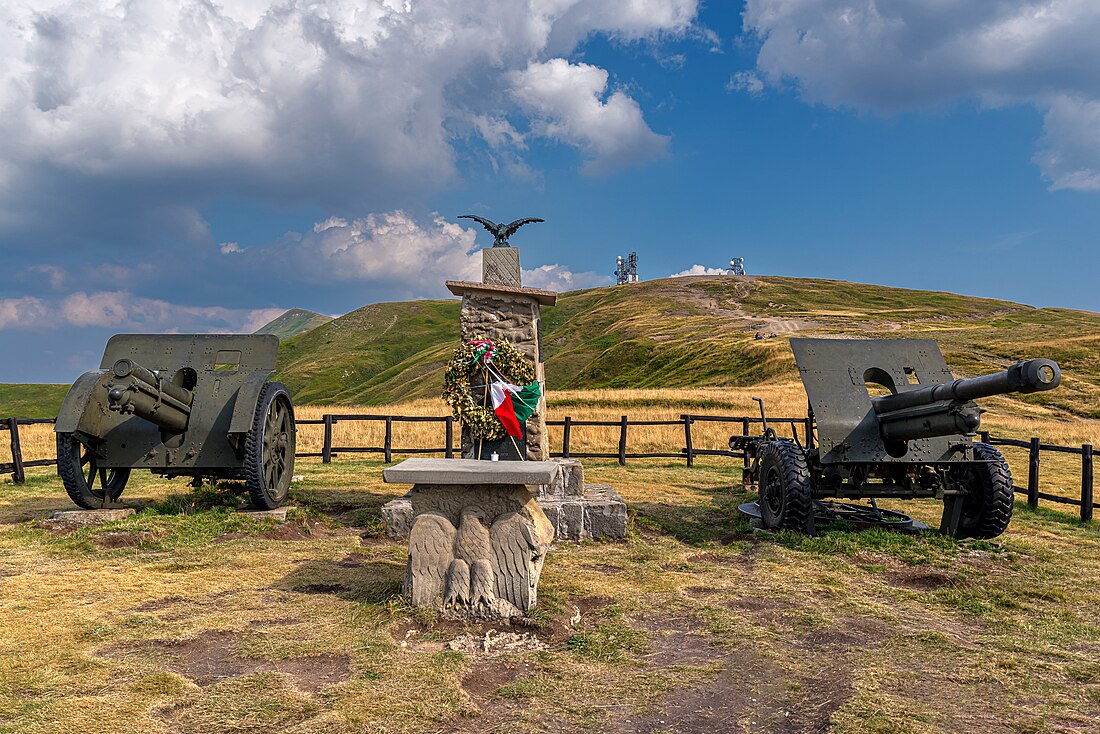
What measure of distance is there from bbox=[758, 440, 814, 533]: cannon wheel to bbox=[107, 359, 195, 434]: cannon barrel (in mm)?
7440

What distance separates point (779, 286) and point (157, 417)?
105508 mm

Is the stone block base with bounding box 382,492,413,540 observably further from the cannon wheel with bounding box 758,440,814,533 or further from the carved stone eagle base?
the cannon wheel with bounding box 758,440,814,533

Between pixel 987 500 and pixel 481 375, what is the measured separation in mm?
6257

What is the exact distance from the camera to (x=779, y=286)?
346 ft

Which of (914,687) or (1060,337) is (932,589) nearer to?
(914,687)

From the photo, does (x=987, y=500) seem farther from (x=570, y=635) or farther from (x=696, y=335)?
(x=696, y=335)

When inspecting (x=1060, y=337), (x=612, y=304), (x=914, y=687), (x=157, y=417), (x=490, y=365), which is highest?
(x=612, y=304)

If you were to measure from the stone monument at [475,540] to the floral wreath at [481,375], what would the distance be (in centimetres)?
367

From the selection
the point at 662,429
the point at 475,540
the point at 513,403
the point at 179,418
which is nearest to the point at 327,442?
the point at 179,418

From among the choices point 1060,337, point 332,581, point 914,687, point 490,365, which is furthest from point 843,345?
point 1060,337

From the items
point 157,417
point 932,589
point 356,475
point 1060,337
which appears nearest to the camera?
point 932,589

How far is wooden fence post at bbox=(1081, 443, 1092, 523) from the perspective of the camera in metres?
10.00

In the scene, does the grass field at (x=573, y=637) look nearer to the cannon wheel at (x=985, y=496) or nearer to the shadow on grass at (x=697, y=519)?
the shadow on grass at (x=697, y=519)

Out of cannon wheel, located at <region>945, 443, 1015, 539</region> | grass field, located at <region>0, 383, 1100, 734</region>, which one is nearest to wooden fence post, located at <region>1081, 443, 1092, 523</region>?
grass field, located at <region>0, 383, 1100, 734</region>
